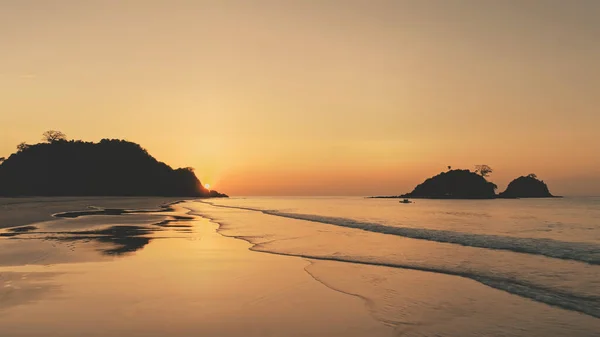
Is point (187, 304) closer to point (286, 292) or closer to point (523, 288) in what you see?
point (286, 292)

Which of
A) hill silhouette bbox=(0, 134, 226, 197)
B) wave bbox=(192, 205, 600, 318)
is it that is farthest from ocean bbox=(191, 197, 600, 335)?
hill silhouette bbox=(0, 134, 226, 197)

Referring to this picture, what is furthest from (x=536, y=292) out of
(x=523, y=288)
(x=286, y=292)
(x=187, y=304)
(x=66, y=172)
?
(x=66, y=172)

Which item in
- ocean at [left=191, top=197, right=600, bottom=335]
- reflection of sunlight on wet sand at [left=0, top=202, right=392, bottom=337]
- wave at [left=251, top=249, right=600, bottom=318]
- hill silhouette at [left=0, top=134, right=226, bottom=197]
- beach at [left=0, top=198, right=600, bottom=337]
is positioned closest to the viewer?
reflection of sunlight on wet sand at [left=0, top=202, right=392, bottom=337]

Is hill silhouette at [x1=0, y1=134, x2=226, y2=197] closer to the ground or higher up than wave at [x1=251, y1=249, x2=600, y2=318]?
higher up

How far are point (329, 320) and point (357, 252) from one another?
10.6 meters

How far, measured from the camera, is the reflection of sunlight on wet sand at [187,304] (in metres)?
7.01

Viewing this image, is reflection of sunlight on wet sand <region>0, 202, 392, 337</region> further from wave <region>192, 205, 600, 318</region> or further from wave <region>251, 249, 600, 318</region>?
wave <region>251, 249, 600, 318</region>

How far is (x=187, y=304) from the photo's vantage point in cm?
870

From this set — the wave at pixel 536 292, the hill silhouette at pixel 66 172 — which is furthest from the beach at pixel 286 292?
the hill silhouette at pixel 66 172

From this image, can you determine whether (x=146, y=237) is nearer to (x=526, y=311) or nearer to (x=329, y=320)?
(x=329, y=320)

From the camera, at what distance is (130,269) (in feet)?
41.7

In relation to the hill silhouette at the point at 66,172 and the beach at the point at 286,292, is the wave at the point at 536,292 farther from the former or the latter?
the hill silhouette at the point at 66,172

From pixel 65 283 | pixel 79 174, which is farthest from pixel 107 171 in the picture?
pixel 65 283

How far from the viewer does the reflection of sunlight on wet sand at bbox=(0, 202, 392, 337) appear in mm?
7008
